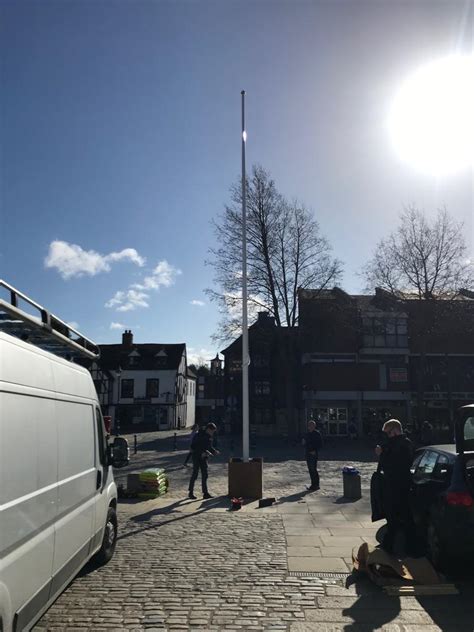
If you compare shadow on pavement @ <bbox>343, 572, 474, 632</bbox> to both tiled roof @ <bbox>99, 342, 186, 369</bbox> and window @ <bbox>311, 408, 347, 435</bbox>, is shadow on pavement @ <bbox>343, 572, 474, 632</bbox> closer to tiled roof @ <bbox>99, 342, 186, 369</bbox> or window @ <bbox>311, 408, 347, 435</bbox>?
window @ <bbox>311, 408, 347, 435</bbox>

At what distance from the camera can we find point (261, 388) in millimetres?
49156

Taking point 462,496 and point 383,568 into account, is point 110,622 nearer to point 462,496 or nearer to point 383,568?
point 383,568

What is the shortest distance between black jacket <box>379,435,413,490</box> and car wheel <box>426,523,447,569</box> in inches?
24.3

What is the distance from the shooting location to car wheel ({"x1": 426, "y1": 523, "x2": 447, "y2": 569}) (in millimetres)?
5973

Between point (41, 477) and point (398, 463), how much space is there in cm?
470

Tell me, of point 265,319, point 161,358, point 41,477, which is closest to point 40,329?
point 41,477

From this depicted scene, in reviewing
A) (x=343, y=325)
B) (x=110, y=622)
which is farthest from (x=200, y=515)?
(x=343, y=325)

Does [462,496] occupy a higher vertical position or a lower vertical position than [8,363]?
lower

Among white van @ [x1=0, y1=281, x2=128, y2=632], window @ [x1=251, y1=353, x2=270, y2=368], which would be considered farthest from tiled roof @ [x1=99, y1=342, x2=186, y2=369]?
white van @ [x1=0, y1=281, x2=128, y2=632]

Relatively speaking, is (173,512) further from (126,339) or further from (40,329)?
(126,339)

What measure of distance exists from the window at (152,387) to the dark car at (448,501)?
49.8 m

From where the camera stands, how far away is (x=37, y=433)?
3.82 metres

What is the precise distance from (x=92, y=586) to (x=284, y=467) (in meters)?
14.4

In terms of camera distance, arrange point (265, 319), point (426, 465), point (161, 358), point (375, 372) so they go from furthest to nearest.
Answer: point (161, 358) → point (375, 372) → point (265, 319) → point (426, 465)
